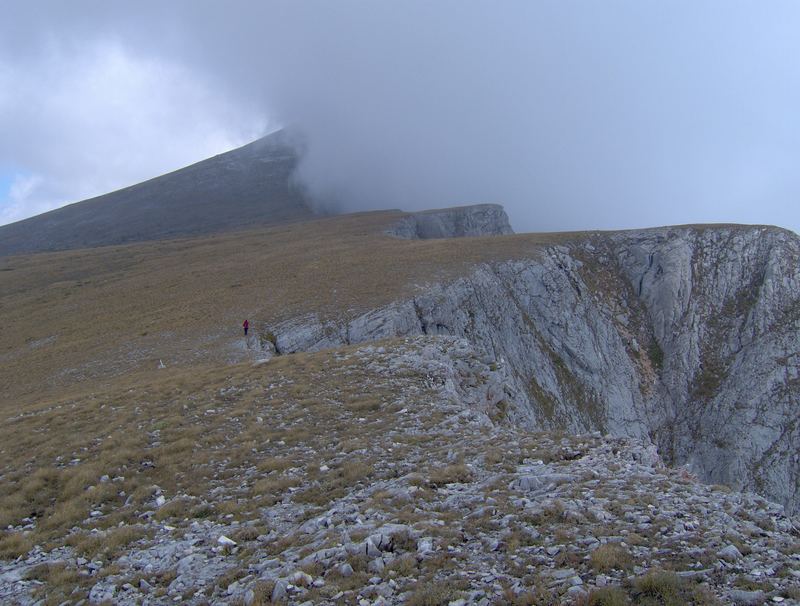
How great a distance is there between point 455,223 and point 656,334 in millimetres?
67731

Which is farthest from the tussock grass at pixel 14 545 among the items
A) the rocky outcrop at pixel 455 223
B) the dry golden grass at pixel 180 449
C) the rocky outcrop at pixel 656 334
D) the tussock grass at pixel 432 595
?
the rocky outcrop at pixel 455 223

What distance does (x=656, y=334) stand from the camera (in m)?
66.4

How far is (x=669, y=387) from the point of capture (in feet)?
202

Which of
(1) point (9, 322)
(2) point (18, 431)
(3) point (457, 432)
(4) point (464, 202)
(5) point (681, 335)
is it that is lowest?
(5) point (681, 335)

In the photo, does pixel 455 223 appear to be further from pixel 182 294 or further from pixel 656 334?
pixel 182 294

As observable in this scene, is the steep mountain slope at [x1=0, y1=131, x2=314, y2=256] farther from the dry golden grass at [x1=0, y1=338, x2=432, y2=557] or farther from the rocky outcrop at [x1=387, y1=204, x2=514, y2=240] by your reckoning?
the dry golden grass at [x1=0, y1=338, x2=432, y2=557]

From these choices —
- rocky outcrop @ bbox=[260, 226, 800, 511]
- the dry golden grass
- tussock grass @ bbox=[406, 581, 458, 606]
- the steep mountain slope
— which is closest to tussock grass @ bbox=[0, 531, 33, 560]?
the dry golden grass

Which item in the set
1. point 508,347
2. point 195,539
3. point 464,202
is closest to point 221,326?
point 508,347

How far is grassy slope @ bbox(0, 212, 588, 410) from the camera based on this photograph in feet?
135

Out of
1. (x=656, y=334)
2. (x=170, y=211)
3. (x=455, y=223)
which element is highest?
(x=170, y=211)

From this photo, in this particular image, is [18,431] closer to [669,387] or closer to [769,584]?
[769,584]

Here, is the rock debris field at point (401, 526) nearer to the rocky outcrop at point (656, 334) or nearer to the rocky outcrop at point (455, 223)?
the rocky outcrop at point (656, 334)

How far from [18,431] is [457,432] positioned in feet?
64.5

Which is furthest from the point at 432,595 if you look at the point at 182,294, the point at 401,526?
the point at 182,294
